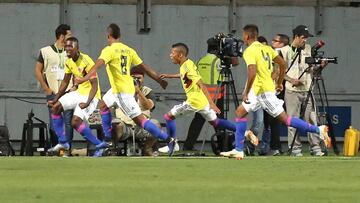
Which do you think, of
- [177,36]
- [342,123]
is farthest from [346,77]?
[177,36]

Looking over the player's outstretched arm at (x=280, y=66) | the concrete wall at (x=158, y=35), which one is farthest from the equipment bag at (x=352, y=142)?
the concrete wall at (x=158, y=35)

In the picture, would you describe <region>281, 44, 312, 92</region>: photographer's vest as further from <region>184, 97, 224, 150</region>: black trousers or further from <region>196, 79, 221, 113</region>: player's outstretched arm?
<region>184, 97, 224, 150</region>: black trousers

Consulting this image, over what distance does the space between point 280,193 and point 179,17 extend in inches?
512

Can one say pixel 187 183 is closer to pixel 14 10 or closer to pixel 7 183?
pixel 7 183

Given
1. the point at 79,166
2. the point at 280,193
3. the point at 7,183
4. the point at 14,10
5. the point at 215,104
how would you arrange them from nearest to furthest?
the point at 280,193 → the point at 7,183 → the point at 79,166 → the point at 215,104 → the point at 14,10

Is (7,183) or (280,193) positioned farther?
(7,183)

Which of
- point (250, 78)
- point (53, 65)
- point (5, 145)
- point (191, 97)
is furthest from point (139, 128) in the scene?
point (250, 78)

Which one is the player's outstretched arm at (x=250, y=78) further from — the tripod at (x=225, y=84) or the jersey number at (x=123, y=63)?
the tripod at (x=225, y=84)

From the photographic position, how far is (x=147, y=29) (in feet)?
81.6

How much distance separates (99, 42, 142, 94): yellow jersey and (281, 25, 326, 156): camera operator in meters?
2.65

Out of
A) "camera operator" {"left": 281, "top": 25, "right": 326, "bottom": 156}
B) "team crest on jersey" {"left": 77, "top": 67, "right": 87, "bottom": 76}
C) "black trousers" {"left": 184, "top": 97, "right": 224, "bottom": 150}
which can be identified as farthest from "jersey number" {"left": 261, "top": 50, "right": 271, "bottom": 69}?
"black trousers" {"left": 184, "top": 97, "right": 224, "bottom": 150}

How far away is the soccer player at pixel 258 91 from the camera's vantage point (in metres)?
18.8

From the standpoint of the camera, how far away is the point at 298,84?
2166 centimetres

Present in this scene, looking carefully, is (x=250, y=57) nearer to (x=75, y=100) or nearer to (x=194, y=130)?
(x=75, y=100)
